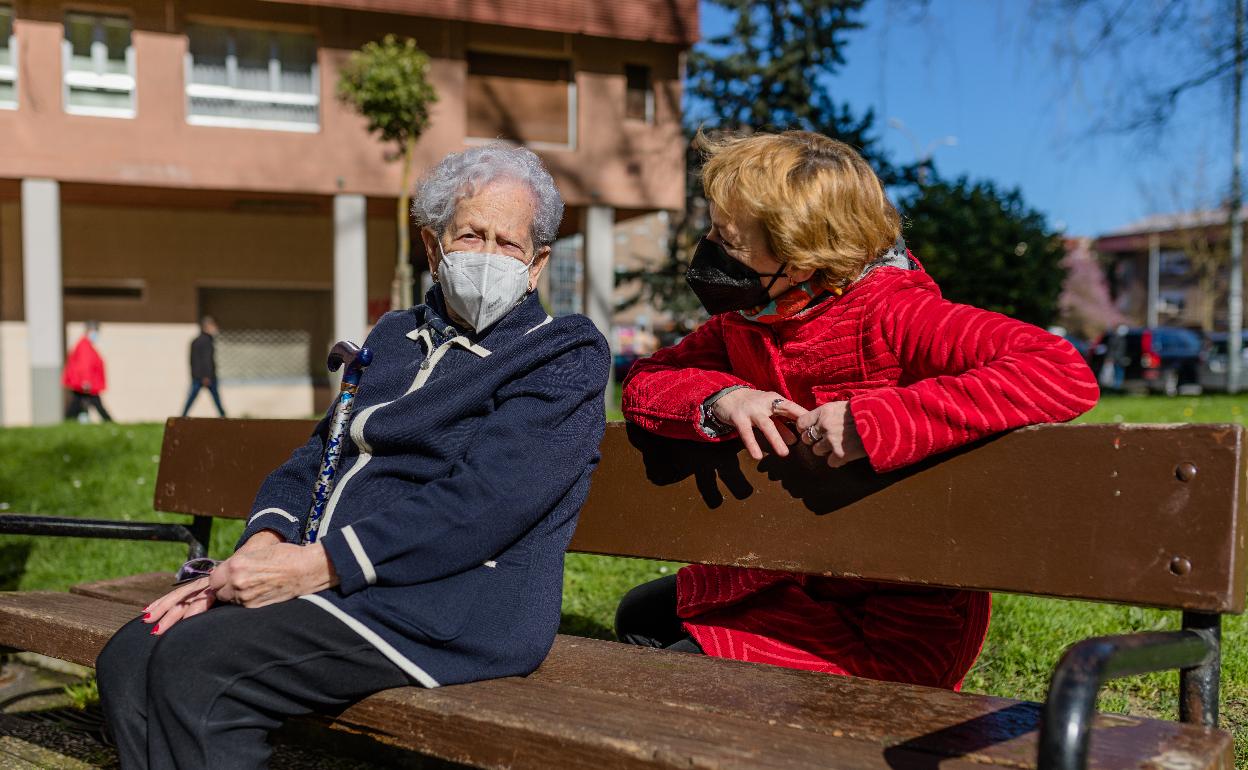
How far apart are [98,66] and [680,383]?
1762cm

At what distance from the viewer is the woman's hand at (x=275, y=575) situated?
2162 millimetres

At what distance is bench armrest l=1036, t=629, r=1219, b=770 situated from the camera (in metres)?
1.47

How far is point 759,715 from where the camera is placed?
1.98 m

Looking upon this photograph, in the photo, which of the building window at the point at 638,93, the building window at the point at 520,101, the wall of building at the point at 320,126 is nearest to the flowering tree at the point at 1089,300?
the building window at the point at 638,93

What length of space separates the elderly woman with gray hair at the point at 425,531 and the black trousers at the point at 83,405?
1474 centimetres

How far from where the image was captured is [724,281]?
2.29 m

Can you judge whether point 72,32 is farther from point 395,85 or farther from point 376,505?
point 376,505

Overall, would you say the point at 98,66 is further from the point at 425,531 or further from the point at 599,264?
the point at 425,531

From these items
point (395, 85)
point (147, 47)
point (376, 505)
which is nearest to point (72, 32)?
point (147, 47)

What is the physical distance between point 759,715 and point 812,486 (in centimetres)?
55

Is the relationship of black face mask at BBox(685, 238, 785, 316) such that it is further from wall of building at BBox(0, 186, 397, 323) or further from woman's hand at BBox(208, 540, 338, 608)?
wall of building at BBox(0, 186, 397, 323)

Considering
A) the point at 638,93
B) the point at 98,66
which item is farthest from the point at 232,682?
the point at 638,93

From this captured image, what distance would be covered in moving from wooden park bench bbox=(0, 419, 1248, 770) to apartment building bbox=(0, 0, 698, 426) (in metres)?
15.5

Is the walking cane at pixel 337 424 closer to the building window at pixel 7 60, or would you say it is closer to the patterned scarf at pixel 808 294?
the patterned scarf at pixel 808 294
